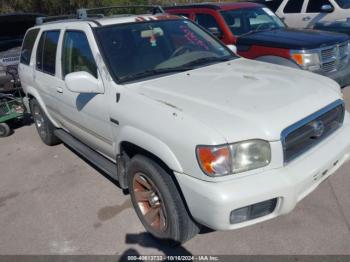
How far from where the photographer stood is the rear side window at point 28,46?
16.9ft

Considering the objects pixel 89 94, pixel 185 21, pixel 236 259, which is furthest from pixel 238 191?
pixel 185 21

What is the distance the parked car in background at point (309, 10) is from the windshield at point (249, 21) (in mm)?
2820

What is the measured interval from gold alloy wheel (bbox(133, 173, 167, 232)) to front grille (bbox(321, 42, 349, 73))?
12.9 ft

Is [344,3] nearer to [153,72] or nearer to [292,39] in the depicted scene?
[292,39]

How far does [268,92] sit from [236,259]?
1382mm

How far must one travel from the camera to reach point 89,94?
3.48m

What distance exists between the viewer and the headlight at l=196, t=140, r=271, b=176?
234cm

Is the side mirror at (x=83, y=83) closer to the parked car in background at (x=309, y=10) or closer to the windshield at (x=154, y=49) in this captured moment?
the windshield at (x=154, y=49)

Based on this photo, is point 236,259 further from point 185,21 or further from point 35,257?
point 185,21

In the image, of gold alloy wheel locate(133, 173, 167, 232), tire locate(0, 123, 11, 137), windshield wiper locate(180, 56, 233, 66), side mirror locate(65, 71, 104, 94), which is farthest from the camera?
tire locate(0, 123, 11, 137)

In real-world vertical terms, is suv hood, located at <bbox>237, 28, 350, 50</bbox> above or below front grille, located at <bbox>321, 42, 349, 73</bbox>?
above

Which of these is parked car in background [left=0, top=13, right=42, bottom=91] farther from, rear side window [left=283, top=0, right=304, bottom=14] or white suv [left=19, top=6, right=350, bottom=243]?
rear side window [left=283, top=0, right=304, bottom=14]

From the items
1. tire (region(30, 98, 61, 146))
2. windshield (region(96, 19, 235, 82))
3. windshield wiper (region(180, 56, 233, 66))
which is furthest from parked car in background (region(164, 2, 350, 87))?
tire (region(30, 98, 61, 146))

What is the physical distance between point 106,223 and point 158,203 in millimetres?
775
